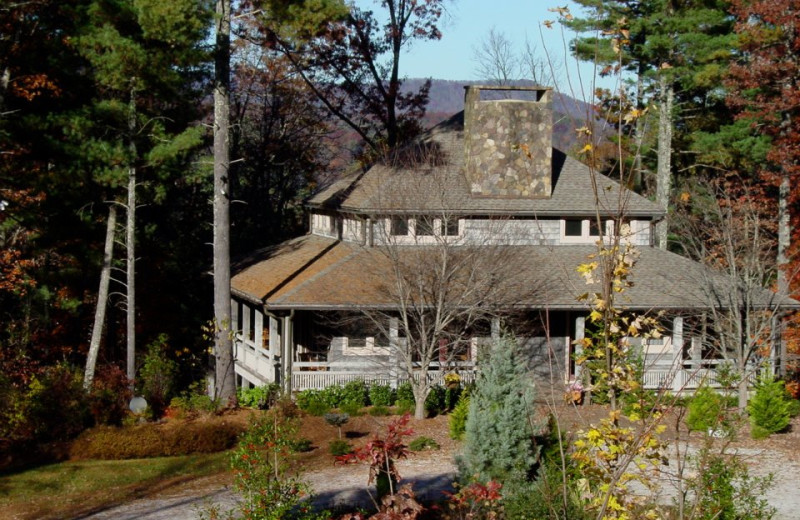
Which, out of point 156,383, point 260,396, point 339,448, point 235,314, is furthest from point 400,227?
point 339,448

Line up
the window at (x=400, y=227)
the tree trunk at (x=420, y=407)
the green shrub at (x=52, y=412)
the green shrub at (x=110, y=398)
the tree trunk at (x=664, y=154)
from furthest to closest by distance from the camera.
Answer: the tree trunk at (x=664, y=154) → the window at (x=400, y=227) → the tree trunk at (x=420, y=407) → the green shrub at (x=110, y=398) → the green shrub at (x=52, y=412)

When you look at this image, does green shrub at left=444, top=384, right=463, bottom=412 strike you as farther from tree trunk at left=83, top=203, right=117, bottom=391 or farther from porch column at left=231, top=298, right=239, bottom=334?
tree trunk at left=83, top=203, right=117, bottom=391

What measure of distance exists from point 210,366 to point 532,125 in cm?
1300

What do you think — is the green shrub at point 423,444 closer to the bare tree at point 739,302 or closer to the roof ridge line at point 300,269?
the bare tree at point 739,302

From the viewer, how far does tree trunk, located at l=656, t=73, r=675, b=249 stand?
30.1 m

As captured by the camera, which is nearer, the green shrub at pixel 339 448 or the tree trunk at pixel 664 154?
the green shrub at pixel 339 448

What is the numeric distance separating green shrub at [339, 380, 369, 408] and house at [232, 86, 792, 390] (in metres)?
0.54

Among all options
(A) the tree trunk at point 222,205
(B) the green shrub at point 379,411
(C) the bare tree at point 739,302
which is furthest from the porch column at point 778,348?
(A) the tree trunk at point 222,205

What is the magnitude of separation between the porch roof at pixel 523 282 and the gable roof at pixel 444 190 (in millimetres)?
1168

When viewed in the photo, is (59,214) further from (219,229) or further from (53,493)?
(53,493)

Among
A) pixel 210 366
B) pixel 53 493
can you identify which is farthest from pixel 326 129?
pixel 53 493

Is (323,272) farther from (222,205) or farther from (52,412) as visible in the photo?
(52,412)

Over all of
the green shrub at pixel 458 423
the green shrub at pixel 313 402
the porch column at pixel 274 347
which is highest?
the porch column at pixel 274 347

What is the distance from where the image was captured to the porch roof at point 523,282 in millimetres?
21203
